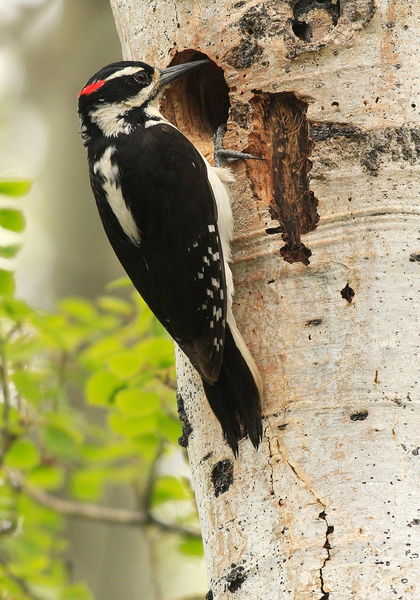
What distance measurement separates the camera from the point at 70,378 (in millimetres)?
5035

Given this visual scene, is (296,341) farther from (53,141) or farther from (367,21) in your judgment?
(53,141)

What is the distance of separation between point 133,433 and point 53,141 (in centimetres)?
293

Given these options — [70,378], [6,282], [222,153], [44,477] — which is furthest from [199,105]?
[44,477]

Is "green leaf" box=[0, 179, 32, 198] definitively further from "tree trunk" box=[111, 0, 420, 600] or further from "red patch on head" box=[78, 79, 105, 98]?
"tree trunk" box=[111, 0, 420, 600]

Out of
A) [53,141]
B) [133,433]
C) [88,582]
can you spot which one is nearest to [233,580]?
[133,433]

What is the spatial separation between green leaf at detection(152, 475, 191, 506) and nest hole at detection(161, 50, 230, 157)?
7.18ft

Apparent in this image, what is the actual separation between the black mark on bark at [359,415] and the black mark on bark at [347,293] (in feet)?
1.00

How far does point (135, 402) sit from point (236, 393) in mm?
1359

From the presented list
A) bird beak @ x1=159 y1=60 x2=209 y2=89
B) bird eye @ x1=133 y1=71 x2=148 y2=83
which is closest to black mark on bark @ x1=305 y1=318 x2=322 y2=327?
bird beak @ x1=159 y1=60 x2=209 y2=89

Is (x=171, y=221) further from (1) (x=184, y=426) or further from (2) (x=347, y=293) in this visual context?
(2) (x=347, y=293)

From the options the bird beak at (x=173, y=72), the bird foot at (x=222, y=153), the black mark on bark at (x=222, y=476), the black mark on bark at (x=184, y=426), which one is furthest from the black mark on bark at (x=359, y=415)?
the bird beak at (x=173, y=72)

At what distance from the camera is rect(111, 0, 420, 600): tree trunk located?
7.64 feet

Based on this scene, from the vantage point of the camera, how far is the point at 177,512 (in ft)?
16.8

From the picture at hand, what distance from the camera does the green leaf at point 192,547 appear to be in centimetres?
496
